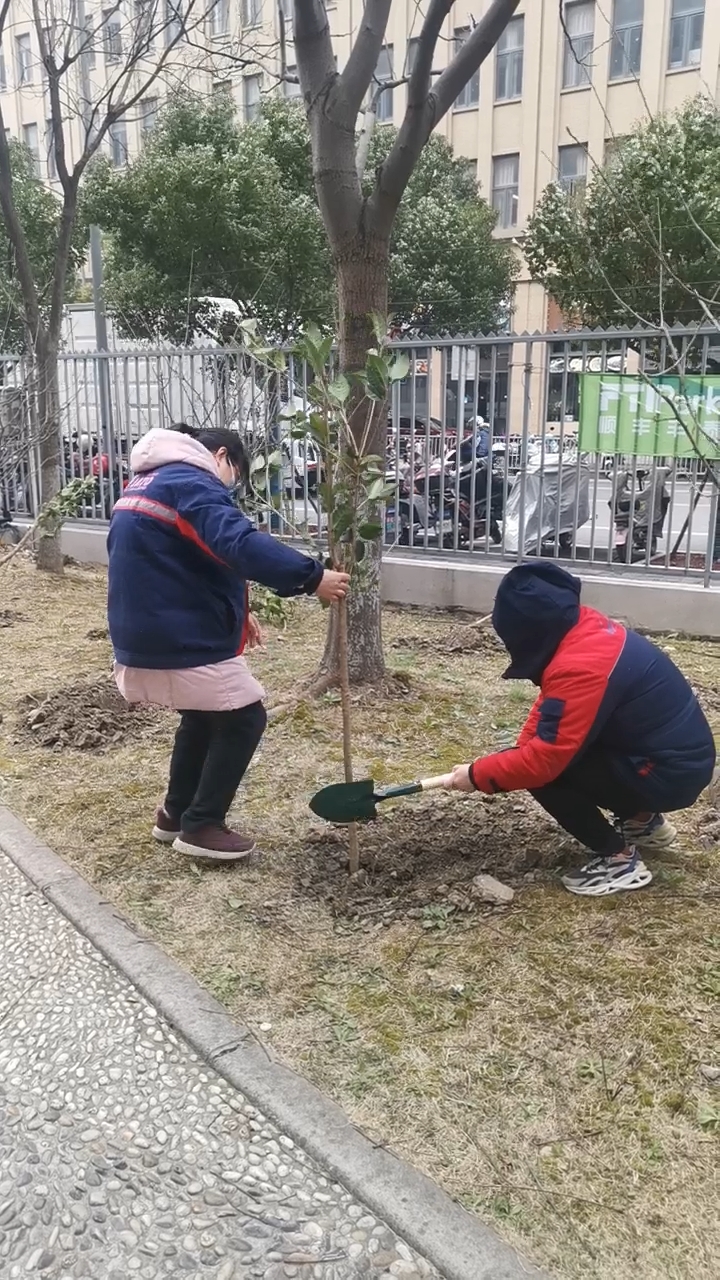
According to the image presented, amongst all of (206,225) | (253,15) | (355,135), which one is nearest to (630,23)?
(206,225)

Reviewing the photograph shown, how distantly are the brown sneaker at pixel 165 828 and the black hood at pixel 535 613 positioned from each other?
1470mm

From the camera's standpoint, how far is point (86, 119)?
9523 millimetres

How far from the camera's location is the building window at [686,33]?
28828mm

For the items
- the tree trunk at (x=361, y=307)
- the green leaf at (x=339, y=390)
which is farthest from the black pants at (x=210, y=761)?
the tree trunk at (x=361, y=307)

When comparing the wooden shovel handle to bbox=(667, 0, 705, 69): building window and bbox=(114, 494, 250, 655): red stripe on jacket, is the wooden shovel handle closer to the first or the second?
bbox=(114, 494, 250, 655): red stripe on jacket

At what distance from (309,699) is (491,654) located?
1661mm

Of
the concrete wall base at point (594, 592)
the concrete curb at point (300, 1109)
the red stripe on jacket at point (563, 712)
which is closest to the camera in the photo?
the concrete curb at point (300, 1109)

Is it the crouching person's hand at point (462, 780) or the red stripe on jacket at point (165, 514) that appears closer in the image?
the crouching person's hand at point (462, 780)

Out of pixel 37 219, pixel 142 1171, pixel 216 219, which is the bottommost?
pixel 142 1171

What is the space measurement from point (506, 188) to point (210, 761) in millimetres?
35193

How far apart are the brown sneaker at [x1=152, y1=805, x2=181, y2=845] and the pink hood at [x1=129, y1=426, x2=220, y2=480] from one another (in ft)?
4.21

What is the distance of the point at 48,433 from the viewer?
29.5ft

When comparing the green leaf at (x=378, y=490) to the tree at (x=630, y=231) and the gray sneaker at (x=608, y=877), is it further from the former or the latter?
the tree at (x=630, y=231)

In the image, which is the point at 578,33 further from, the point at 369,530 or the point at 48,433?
the point at 369,530
